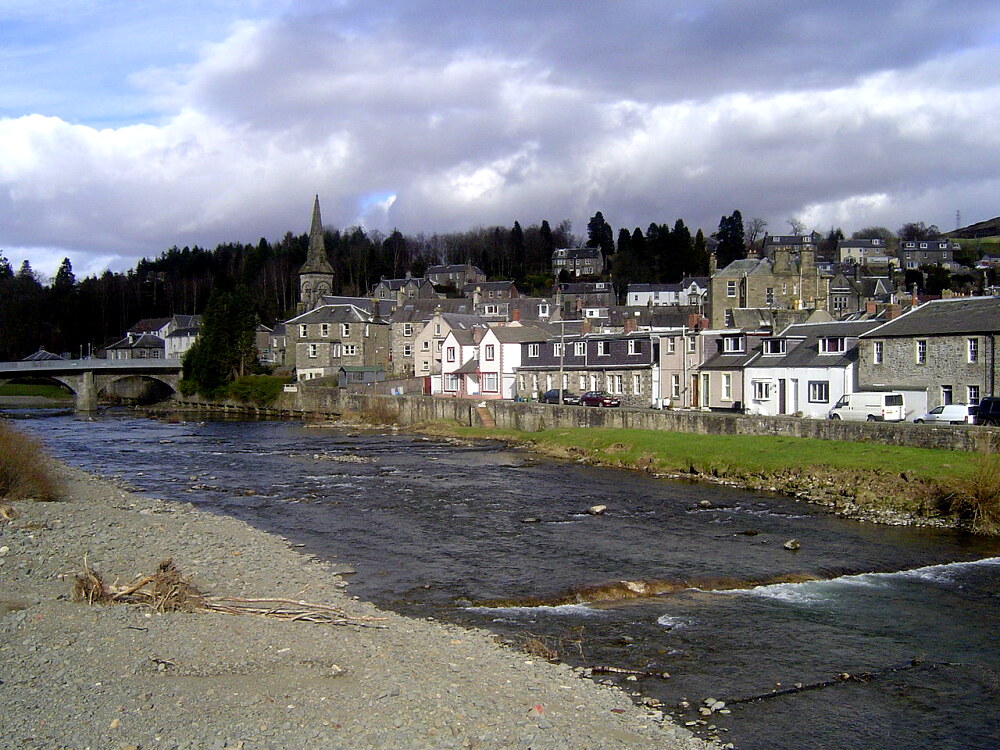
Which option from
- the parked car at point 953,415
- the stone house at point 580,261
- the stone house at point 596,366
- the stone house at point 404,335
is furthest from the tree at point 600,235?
the parked car at point 953,415

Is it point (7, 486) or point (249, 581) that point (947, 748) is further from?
point (7, 486)

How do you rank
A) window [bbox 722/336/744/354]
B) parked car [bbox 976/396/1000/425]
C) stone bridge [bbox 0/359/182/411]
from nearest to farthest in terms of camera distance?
parked car [bbox 976/396/1000/425], window [bbox 722/336/744/354], stone bridge [bbox 0/359/182/411]

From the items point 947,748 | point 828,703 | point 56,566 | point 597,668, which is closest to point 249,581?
point 56,566

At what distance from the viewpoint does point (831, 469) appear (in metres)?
34.8

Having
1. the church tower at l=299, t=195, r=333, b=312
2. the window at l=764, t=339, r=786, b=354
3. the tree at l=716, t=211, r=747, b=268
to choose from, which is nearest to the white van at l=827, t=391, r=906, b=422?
the window at l=764, t=339, r=786, b=354

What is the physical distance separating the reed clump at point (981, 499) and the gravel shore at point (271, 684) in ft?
60.2

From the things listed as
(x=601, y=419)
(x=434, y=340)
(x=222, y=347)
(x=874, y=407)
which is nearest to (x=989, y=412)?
(x=874, y=407)

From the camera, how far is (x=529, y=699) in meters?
13.6

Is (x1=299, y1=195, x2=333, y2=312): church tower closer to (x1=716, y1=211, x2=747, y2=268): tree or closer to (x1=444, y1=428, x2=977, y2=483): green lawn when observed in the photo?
(x1=716, y1=211, x2=747, y2=268): tree

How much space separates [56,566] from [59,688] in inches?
340

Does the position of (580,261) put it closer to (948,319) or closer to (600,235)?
(600,235)

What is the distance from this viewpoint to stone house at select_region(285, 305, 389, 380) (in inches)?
3875

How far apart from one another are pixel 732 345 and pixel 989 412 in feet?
67.4

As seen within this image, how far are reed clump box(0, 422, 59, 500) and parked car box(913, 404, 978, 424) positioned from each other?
38.1 meters
